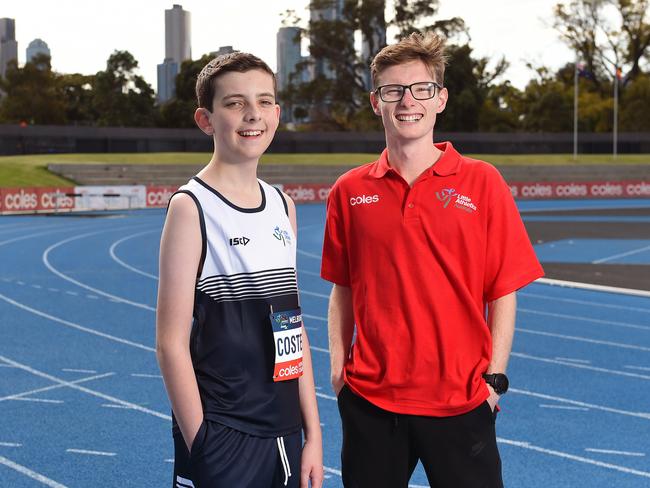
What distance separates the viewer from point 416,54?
3.17m

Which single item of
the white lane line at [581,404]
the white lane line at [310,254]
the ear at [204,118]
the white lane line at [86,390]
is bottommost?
the white lane line at [310,254]

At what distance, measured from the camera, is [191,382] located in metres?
2.58

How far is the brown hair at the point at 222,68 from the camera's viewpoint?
2.73 metres

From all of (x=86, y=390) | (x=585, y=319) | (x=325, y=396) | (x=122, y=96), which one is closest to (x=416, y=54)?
(x=325, y=396)

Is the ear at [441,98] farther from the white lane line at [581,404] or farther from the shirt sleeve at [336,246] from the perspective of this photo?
the white lane line at [581,404]

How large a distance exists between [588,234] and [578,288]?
466 inches

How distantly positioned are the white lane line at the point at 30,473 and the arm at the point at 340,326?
2908mm

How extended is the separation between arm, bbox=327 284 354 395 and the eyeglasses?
0.74 m

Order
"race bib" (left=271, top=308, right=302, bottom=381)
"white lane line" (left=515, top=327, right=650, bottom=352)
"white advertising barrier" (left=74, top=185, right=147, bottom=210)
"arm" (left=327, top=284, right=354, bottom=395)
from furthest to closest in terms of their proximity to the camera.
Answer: "white advertising barrier" (left=74, top=185, right=147, bottom=210) < "white lane line" (left=515, top=327, right=650, bottom=352) < "arm" (left=327, top=284, right=354, bottom=395) < "race bib" (left=271, top=308, right=302, bottom=381)

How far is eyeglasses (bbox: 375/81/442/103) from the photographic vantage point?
3.17 metres

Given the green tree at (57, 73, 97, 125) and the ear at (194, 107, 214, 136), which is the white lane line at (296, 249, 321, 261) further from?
the green tree at (57, 73, 97, 125)

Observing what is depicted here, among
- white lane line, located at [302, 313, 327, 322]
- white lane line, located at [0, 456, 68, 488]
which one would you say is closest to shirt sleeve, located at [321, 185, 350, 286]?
white lane line, located at [0, 456, 68, 488]

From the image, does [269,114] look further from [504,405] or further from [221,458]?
[504,405]

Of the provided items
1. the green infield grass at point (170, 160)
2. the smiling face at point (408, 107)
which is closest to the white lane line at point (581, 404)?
the smiling face at point (408, 107)
